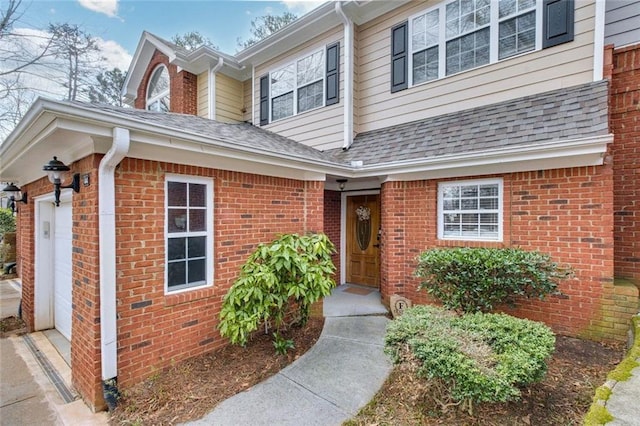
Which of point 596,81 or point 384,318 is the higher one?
point 596,81

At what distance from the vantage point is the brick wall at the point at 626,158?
4.90 meters

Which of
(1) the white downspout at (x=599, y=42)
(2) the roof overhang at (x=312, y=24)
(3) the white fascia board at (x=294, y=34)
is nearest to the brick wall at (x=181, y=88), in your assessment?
(3) the white fascia board at (x=294, y=34)

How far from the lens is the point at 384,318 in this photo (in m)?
5.53

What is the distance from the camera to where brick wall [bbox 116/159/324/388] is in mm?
3373

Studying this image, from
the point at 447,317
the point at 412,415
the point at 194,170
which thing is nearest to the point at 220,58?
the point at 194,170

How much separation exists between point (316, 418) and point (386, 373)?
1.11 metres

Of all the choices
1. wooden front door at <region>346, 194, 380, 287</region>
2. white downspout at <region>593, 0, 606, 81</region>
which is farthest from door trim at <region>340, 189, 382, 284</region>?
white downspout at <region>593, 0, 606, 81</region>

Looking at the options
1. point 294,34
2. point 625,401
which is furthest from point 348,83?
point 625,401

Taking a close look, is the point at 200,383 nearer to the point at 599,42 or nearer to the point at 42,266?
the point at 42,266

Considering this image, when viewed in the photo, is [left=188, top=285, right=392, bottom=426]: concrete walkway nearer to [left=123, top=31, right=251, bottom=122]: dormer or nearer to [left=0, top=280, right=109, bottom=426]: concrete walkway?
[left=0, top=280, right=109, bottom=426]: concrete walkway

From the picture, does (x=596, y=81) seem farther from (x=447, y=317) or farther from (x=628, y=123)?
(x=447, y=317)

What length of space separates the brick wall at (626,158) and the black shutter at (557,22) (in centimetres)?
104

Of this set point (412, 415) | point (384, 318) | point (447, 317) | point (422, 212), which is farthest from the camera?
point (422, 212)

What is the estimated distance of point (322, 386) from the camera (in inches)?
136
